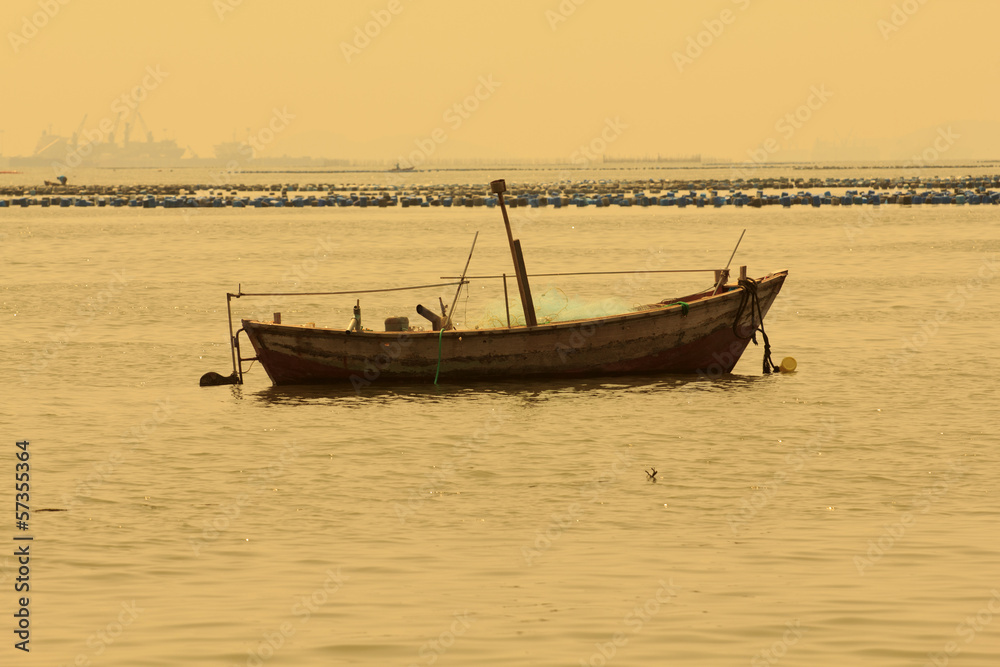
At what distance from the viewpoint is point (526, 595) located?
10.8 meters

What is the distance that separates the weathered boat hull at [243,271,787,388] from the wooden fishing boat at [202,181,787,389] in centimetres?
2

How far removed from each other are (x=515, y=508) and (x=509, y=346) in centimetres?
921

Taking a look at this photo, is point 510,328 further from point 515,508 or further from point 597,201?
point 597,201

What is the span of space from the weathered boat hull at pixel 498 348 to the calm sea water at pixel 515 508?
40cm

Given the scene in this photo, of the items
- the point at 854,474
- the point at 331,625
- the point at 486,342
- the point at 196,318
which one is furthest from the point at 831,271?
the point at 331,625

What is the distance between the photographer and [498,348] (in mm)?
23453

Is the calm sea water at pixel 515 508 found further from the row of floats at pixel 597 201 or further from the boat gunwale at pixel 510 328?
the row of floats at pixel 597 201

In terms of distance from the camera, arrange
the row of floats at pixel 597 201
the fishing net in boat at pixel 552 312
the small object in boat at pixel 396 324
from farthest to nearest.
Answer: the row of floats at pixel 597 201 → the fishing net in boat at pixel 552 312 → the small object in boat at pixel 396 324

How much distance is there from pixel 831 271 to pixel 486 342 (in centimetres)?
2974

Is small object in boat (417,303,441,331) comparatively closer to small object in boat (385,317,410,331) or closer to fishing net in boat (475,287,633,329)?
small object in boat (385,317,410,331)

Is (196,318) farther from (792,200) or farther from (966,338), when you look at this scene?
(792,200)

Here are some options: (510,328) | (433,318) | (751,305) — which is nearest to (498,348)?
(510,328)

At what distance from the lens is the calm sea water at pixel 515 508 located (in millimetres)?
9781

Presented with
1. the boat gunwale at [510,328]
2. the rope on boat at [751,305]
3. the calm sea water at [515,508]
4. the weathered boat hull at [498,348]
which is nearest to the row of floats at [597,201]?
the calm sea water at [515,508]
